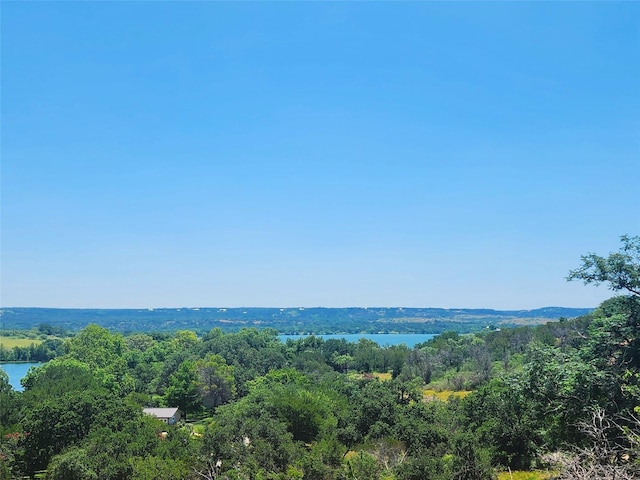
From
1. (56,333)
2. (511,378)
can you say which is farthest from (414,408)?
(56,333)

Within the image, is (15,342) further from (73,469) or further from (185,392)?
(73,469)

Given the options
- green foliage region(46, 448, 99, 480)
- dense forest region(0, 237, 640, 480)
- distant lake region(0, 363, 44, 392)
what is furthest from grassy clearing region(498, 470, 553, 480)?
distant lake region(0, 363, 44, 392)

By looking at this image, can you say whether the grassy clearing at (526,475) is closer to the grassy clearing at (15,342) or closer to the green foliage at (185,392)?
the green foliage at (185,392)

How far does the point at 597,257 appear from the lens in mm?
15883

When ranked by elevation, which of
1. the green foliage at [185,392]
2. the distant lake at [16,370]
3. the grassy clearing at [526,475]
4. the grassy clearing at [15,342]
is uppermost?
the grassy clearing at [526,475]

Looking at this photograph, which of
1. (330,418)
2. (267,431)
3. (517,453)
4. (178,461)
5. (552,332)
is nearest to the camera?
(178,461)

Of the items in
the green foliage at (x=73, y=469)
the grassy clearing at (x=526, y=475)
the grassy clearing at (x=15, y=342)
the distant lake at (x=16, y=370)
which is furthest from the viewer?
the grassy clearing at (x=15, y=342)

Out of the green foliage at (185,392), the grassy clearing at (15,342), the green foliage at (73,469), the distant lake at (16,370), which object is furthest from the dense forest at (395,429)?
the grassy clearing at (15,342)

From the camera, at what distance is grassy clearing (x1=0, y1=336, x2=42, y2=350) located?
119137 mm

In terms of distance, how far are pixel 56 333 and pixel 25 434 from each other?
151438 millimetres

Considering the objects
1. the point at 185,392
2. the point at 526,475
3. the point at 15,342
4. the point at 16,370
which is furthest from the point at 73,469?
the point at 15,342

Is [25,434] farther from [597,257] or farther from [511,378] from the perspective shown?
[597,257]

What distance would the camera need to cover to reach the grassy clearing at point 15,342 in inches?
4690

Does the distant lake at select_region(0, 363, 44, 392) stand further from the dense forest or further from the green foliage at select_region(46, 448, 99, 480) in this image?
the green foliage at select_region(46, 448, 99, 480)
